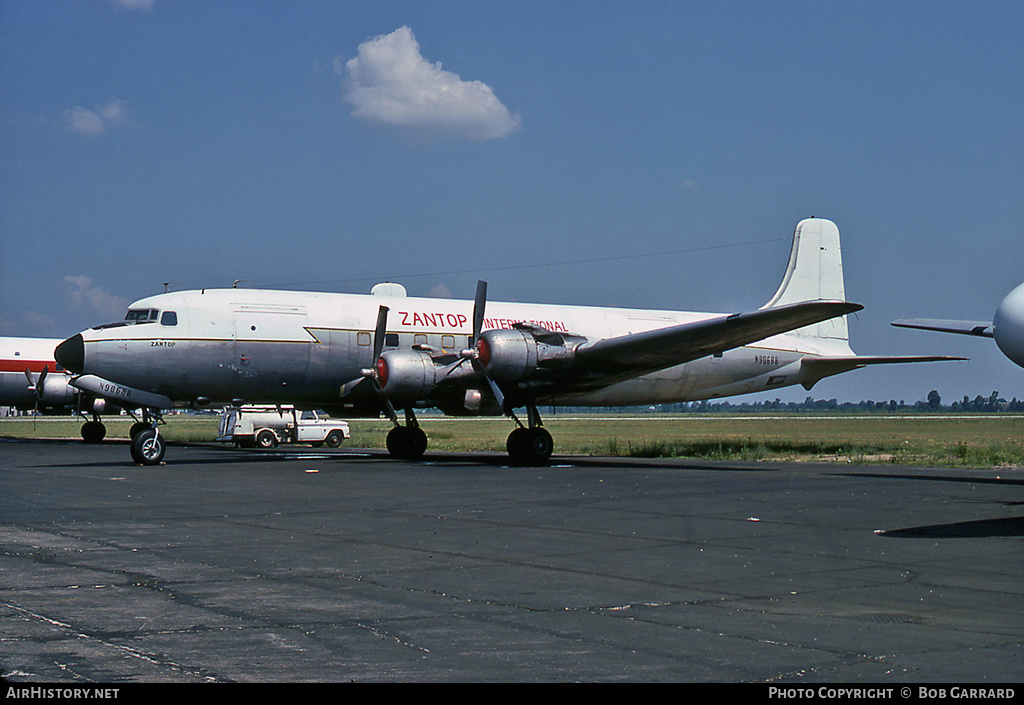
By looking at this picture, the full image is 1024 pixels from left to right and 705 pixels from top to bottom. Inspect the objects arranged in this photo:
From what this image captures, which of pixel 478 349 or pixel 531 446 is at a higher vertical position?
pixel 478 349

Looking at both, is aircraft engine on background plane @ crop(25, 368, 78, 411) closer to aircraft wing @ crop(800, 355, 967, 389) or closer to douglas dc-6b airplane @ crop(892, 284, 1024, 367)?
aircraft wing @ crop(800, 355, 967, 389)

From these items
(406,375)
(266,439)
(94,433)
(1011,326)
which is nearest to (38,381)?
(94,433)

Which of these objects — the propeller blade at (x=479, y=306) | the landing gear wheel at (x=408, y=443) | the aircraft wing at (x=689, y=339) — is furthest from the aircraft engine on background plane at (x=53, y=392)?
the aircraft wing at (x=689, y=339)

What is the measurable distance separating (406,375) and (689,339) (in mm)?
6994

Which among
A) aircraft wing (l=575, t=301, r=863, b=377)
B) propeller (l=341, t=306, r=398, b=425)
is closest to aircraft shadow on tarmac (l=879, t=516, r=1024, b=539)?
aircraft wing (l=575, t=301, r=863, b=377)

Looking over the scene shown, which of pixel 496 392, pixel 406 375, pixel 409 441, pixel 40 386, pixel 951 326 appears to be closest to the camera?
pixel 951 326

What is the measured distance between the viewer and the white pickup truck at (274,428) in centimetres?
3884

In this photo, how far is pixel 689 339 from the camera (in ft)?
76.2

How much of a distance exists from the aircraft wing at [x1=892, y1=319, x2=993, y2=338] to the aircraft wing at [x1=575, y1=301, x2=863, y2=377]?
190 cm

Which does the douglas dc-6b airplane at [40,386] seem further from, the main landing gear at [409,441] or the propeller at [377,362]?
the propeller at [377,362]

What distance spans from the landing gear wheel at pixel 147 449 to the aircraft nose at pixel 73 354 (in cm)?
210

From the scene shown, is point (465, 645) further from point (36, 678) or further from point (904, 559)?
point (904, 559)

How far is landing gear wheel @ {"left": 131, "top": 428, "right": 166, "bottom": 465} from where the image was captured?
76.0ft

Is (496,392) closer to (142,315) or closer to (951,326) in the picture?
(142,315)
